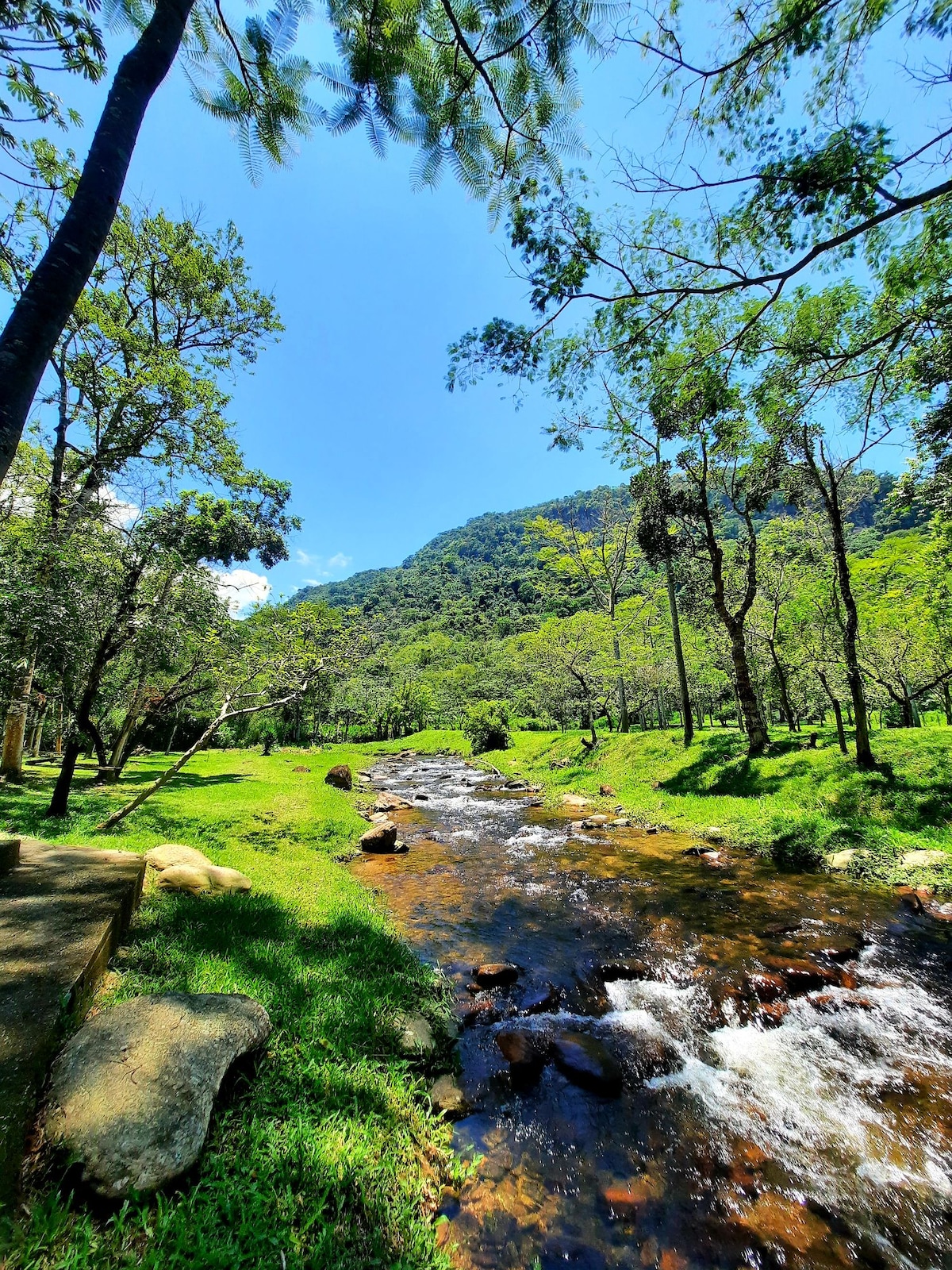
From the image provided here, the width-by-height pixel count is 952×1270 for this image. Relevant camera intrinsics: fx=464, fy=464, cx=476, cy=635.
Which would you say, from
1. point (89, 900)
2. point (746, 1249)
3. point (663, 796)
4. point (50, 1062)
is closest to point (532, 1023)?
point (746, 1249)

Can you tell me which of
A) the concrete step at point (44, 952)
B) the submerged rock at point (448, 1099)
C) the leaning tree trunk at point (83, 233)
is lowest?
the submerged rock at point (448, 1099)

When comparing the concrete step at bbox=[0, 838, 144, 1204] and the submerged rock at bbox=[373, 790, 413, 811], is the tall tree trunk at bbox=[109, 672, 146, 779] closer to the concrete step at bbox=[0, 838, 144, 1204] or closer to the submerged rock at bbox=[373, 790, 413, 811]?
the submerged rock at bbox=[373, 790, 413, 811]

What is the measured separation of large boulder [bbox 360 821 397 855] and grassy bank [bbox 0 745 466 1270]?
3.94 m

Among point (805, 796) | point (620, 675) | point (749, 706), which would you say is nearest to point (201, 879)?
point (805, 796)

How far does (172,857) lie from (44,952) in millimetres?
4848

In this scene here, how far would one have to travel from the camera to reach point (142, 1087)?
10.2 ft

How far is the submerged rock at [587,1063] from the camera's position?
16.4 feet

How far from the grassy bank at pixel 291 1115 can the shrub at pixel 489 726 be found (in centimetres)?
3285

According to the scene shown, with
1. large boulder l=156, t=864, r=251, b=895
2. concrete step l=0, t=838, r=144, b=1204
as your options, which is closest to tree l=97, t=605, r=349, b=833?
large boulder l=156, t=864, r=251, b=895

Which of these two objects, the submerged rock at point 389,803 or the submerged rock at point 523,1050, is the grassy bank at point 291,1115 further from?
the submerged rock at point 389,803

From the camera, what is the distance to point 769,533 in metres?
20.7

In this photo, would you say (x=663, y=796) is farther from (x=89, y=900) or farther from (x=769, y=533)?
(x=89, y=900)

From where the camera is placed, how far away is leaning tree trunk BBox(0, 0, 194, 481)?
3.25m

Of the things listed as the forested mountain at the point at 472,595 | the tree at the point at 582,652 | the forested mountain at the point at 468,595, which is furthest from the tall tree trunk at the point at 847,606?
the forested mountain at the point at 468,595
